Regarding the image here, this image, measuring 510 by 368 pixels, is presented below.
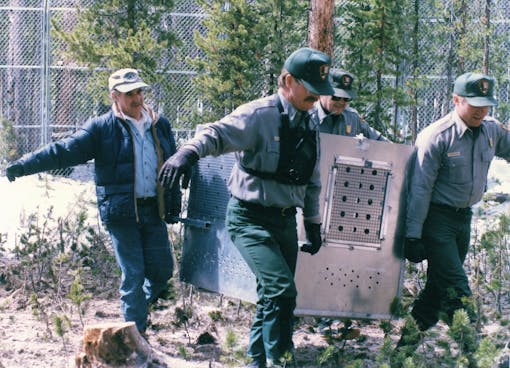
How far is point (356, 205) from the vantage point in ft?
18.0

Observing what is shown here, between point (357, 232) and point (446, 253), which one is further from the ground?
point (357, 232)

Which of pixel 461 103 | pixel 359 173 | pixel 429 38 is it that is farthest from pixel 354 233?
pixel 429 38

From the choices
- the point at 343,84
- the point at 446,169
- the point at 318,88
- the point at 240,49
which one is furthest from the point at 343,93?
the point at 240,49

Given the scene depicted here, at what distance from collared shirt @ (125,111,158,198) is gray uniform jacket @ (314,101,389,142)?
143 cm

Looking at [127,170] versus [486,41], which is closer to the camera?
[127,170]

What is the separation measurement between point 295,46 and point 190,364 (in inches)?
273

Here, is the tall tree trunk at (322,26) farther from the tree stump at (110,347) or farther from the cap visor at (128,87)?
the tree stump at (110,347)

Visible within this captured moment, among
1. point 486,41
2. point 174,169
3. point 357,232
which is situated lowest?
point 357,232

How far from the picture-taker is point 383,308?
5.68 m

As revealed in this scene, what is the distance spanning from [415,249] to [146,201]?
71.4 inches

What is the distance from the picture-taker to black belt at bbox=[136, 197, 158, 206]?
574 cm

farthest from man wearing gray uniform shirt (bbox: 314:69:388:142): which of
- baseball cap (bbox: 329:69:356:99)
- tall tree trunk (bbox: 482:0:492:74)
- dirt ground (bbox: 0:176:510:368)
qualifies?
tall tree trunk (bbox: 482:0:492:74)

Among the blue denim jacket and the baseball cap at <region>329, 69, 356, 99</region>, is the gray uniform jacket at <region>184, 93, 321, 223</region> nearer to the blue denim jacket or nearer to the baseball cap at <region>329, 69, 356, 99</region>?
the blue denim jacket

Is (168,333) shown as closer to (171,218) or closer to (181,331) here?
(181,331)
